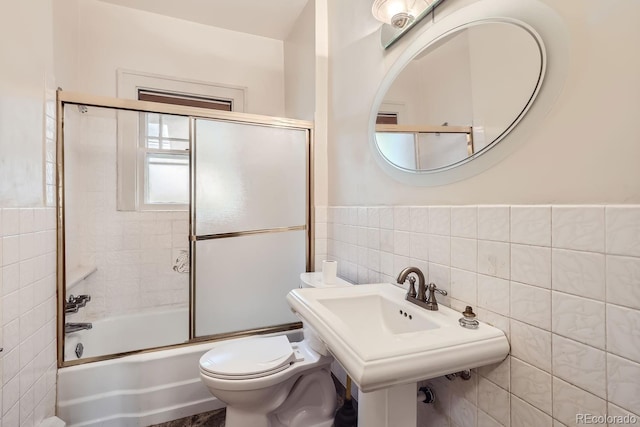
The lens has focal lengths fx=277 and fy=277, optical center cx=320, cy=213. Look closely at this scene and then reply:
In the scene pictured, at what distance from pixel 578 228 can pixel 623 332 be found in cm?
23

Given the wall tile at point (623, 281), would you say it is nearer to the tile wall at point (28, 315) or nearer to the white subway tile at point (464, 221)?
the white subway tile at point (464, 221)

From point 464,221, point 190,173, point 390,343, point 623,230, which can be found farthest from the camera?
point 190,173

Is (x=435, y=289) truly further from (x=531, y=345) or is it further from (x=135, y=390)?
(x=135, y=390)

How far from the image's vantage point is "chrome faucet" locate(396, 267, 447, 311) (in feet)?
3.20

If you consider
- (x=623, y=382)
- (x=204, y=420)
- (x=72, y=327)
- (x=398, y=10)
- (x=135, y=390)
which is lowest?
(x=204, y=420)

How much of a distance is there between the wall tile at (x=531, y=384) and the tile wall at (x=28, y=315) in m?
1.70

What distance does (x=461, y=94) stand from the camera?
0.98m

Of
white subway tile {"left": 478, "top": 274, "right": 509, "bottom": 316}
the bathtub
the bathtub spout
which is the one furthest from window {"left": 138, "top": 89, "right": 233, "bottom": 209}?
white subway tile {"left": 478, "top": 274, "right": 509, "bottom": 316}

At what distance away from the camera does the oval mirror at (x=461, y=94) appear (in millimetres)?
800

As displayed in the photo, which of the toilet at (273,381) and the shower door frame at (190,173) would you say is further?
the shower door frame at (190,173)

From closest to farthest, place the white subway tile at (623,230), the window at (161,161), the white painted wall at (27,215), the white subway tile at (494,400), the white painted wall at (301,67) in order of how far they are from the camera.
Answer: the white subway tile at (623,230) → the white subway tile at (494,400) → the white painted wall at (27,215) → the white painted wall at (301,67) → the window at (161,161)

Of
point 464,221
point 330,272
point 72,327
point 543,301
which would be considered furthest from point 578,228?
point 72,327

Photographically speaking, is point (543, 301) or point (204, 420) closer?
point (543, 301)

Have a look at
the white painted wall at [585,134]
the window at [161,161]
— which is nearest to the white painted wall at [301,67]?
the window at [161,161]
